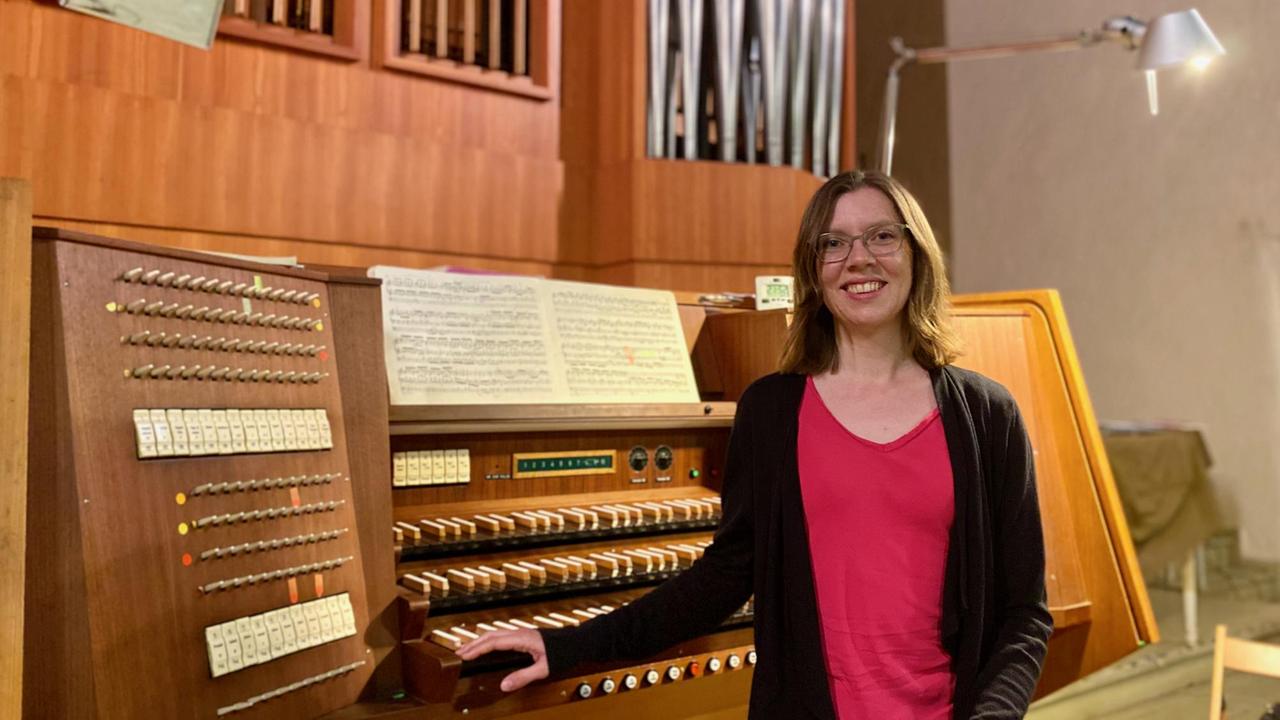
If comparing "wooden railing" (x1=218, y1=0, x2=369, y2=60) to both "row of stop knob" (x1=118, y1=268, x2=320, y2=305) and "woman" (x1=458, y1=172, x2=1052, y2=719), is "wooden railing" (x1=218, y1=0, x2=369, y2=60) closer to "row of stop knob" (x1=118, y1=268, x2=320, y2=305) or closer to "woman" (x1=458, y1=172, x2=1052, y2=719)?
"row of stop knob" (x1=118, y1=268, x2=320, y2=305)

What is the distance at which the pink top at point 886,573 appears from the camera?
1.63m

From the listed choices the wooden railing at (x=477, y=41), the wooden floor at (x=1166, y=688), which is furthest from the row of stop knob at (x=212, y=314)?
the wooden floor at (x=1166, y=688)

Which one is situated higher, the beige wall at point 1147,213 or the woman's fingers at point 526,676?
the beige wall at point 1147,213

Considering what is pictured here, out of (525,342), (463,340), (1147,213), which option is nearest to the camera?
(463,340)

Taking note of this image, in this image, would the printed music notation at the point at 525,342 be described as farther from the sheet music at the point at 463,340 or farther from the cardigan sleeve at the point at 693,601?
the cardigan sleeve at the point at 693,601

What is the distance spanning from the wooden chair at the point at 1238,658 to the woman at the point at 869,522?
1.20 meters

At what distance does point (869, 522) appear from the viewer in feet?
5.43

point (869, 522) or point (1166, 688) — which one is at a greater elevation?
point (869, 522)

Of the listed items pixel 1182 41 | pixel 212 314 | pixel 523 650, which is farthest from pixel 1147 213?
pixel 212 314

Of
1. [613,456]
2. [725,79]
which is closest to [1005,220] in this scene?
[725,79]

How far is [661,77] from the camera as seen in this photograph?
3.94 metres

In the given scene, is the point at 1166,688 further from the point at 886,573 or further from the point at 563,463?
the point at 886,573

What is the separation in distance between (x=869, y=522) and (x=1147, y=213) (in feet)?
17.6

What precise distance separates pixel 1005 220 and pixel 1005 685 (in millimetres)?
5845
